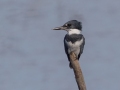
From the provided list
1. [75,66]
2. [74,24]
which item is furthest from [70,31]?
[75,66]

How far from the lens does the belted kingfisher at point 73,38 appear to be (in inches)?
235

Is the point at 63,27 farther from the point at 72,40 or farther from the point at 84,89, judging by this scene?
the point at 84,89

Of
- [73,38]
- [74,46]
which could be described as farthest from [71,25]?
[74,46]

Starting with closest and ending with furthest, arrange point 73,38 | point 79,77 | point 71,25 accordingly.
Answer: point 79,77 < point 71,25 < point 73,38

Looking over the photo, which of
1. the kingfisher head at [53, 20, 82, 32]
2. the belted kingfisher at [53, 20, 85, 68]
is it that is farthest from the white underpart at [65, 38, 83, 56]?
the kingfisher head at [53, 20, 82, 32]

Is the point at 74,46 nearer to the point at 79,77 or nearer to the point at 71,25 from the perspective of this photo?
the point at 71,25

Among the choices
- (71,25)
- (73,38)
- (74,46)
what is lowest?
(74,46)

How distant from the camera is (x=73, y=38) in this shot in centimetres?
606

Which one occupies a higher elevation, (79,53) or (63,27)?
(63,27)

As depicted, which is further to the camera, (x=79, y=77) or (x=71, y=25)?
(x=71, y=25)

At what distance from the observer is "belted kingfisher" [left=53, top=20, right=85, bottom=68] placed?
19.6ft

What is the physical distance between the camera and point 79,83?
4.49 metres

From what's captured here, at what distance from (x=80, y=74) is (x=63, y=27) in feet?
4.87

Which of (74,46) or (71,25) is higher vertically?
(71,25)
